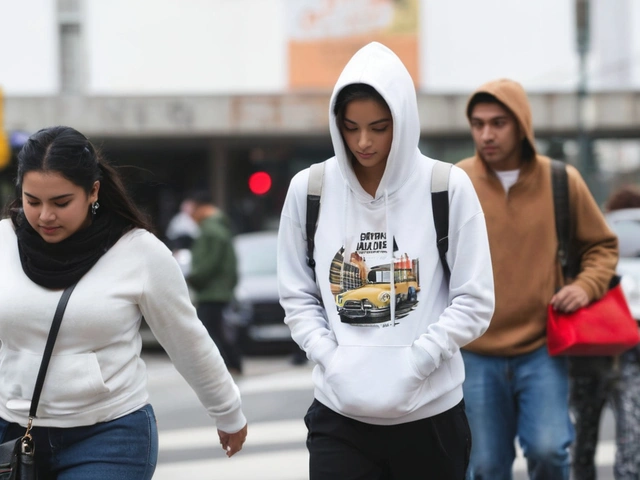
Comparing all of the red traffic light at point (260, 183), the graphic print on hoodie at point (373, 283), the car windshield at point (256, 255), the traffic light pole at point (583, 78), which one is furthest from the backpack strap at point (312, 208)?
the red traffic light at point (260, 183)

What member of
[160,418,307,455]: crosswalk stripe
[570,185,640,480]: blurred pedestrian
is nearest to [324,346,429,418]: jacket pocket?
[570,185,640,480]: blurred pedestrian

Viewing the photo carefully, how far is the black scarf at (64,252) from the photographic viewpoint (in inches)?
122

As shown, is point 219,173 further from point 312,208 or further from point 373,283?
point 373,283

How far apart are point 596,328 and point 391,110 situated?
62.6 inches

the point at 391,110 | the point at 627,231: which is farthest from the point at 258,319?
the point at 391,110

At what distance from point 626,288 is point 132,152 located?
18.5m

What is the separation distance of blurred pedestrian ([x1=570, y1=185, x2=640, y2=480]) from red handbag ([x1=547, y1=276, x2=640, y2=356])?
0.41m

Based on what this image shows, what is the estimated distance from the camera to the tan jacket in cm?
409

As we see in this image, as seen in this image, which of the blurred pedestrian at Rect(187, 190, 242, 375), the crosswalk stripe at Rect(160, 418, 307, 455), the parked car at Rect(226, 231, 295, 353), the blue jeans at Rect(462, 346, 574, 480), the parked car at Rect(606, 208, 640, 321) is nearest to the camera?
the blue jeans at Rect(462, 346, 574, 480)

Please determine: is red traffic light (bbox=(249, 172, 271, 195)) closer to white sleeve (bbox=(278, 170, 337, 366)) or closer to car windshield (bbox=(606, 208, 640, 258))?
car windshield (bbox=(606, 208, 640, 258))

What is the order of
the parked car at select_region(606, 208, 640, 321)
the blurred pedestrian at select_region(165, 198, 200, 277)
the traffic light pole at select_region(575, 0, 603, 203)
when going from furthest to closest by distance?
the blurred pedestrian at select_region(165, 198, 200, 277), the traffic light pole at select_region(575, 0, 603, 203), the parked car at select_region(606, 208, 640, 321)

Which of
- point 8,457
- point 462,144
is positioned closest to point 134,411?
point 8,457

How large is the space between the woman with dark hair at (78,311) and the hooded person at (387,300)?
0.49 metres

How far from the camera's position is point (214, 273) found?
1096 centimetres
